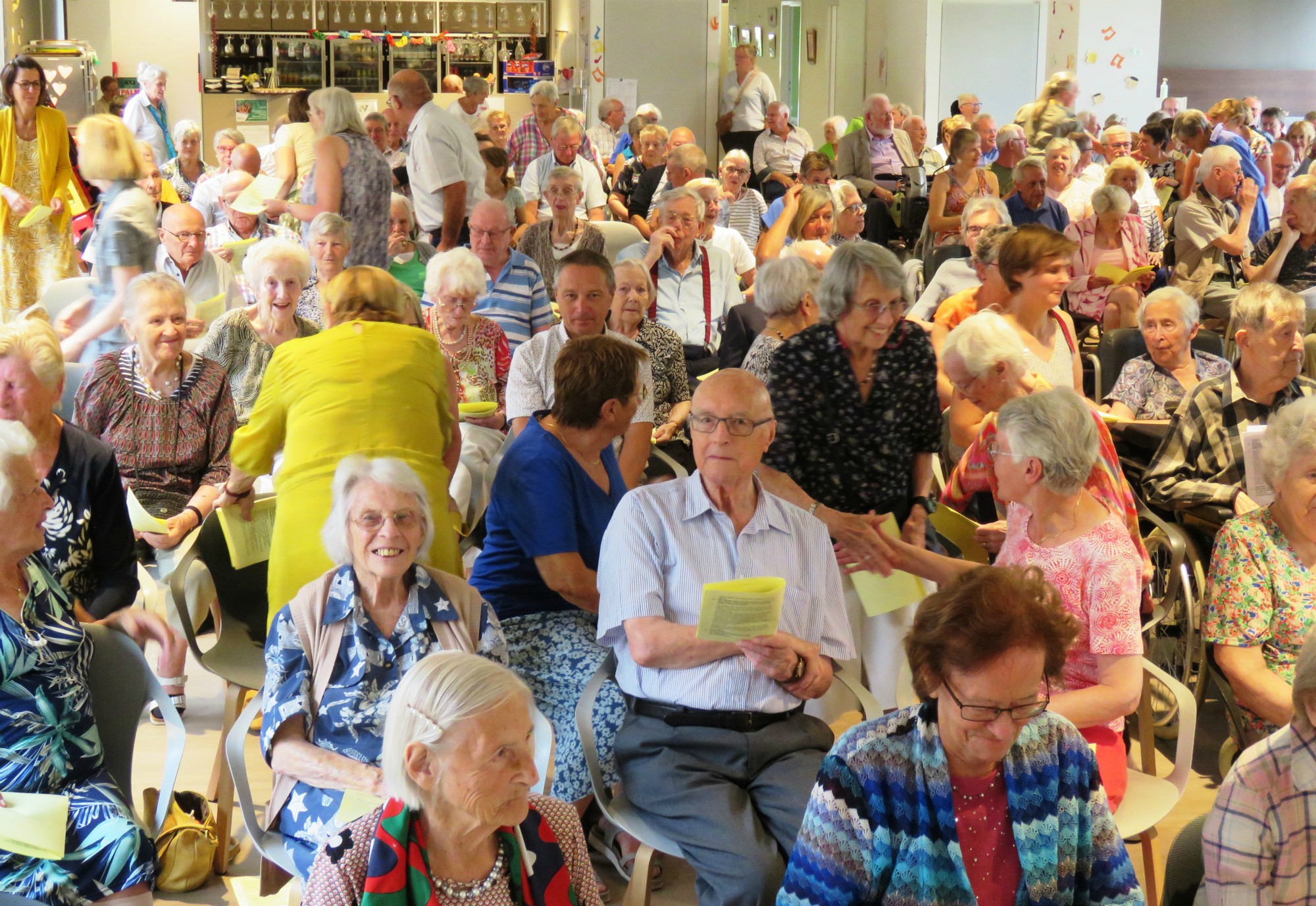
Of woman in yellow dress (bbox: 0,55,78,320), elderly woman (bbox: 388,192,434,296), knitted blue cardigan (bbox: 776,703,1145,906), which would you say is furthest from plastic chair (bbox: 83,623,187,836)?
woman in yellow dress (bbox: 0,55,78,320)

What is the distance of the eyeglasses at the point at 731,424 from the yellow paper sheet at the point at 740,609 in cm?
44

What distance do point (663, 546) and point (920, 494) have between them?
112 cm

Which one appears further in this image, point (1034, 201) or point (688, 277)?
point (1034, 201)

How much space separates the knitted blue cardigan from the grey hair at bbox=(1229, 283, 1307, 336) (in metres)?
2.26

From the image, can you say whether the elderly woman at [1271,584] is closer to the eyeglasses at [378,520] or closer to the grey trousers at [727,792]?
the grey trousers at [727,792]

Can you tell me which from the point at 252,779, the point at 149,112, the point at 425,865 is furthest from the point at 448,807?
the point at 149,112

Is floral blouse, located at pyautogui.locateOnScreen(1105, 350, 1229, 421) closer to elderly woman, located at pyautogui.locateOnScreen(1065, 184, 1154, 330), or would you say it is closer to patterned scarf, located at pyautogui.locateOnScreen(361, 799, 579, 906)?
elderly woman, located at pyautogui.locateOnScreen(1065, 184, 1154, 330)

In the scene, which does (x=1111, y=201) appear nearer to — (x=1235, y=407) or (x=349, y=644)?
(x=1235, y=407)

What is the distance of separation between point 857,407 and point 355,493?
4.69ft

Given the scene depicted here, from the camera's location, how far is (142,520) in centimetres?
351

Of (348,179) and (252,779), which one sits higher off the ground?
(348,179)

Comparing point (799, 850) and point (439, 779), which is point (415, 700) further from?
point (799, 850)

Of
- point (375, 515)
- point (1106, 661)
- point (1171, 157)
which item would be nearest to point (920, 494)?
point (1106, 661)

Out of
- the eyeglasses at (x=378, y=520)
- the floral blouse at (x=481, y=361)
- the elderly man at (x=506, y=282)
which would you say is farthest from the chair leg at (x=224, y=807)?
the elderly man at (x=506, y=282)
